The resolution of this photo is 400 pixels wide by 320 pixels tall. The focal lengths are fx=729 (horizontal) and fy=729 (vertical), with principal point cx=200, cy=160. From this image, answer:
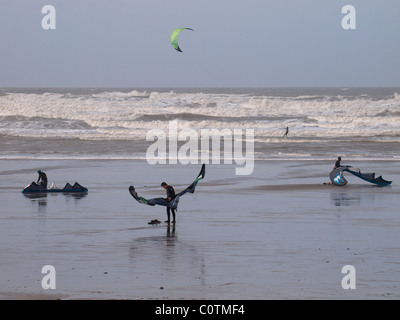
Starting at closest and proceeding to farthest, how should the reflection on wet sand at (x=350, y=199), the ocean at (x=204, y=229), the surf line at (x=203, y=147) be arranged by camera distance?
the ocean at (x=204, y=229) < the reflection on wet sand at (x=350, y=199) < the surf line at (x=203, y=147)

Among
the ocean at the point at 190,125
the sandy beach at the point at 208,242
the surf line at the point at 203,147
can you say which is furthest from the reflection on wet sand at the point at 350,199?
the ocean at the point at 190,125

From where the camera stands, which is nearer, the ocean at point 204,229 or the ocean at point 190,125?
the ocean at point 204,229

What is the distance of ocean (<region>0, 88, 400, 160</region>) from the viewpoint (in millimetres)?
28312

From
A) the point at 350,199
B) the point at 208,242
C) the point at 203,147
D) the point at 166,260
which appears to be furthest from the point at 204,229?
the point at 203,147

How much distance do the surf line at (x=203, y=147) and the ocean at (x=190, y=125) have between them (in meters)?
0.66

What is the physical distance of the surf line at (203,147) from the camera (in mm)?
24375

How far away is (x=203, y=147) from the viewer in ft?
98.4

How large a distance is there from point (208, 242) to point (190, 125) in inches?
1356

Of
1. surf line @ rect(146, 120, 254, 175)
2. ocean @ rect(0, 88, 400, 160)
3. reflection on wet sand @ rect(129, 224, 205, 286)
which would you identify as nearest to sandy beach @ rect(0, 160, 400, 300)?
reflection on wet sand @ rect(129, 224, 205, 286)

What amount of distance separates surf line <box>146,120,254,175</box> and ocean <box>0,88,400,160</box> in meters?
0.66

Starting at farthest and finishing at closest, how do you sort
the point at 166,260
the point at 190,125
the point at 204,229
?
the point at 190,125 < the point at 204,229 < the point at 166,260

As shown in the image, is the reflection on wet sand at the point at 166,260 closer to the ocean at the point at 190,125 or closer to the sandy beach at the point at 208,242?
the sandy beach at the point at 208,242

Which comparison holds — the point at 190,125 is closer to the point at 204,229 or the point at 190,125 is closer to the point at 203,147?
the point at 203,147
